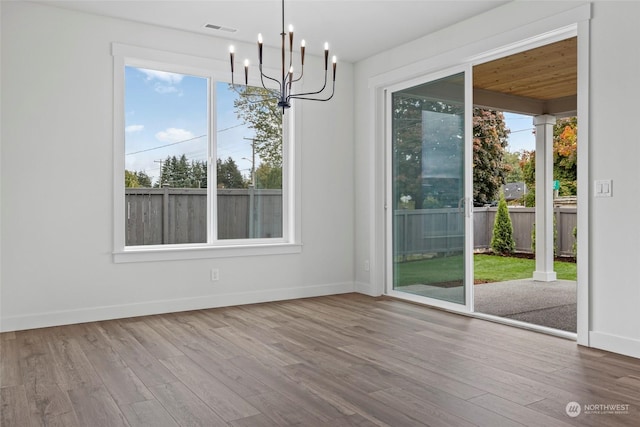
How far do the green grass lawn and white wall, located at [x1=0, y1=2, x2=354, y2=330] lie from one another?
184cm

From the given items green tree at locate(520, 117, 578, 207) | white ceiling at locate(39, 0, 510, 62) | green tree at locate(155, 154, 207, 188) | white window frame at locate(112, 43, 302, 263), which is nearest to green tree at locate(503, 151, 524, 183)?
green tree at locate(520, 117, 578, 207)

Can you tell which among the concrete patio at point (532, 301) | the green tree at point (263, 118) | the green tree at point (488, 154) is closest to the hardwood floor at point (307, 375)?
the concrete patio at point (532, 301)

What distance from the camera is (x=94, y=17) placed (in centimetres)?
434

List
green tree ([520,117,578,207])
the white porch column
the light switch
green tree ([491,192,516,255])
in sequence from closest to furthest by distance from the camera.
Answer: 1. the light switch
2. the white porch column
3. green tree ([491,192,516,255])
4. green tree ([520,117,578,207])

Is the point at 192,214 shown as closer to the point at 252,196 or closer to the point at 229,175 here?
the point at 229,175

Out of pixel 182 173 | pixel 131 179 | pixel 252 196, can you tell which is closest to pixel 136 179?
pixel 131 179

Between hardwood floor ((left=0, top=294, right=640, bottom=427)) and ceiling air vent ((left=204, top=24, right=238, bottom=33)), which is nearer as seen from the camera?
hardwood floor ((left=0, top=294, right=640, bottom=427))

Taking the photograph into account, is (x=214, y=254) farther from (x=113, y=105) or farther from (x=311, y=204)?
(x=113, y=105)

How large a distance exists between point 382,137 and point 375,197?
668mm

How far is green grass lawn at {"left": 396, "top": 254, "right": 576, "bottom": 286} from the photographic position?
4.79 meters

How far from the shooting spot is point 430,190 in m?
4.96

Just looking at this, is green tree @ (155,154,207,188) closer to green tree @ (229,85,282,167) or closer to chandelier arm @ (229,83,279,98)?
green tree @ (229,85,282,167)

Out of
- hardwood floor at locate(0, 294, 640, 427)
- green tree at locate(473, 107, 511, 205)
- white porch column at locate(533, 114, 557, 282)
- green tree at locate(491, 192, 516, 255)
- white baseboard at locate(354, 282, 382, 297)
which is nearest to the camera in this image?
hardwood floor at locate(0, 294, 640, 427)

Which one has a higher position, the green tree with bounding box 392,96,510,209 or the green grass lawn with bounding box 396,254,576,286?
the green tree with bounding box 392,96,510,209
